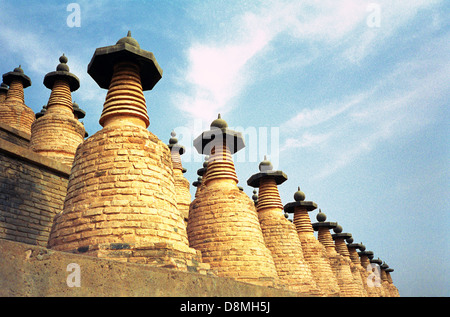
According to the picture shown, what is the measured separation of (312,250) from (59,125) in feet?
42.0

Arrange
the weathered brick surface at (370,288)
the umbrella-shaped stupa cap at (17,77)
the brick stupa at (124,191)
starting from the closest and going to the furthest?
the brick stupa at (124,191), the umbrella-shaped stupa cap at (17,77), the weathered brick surface at (370,288)

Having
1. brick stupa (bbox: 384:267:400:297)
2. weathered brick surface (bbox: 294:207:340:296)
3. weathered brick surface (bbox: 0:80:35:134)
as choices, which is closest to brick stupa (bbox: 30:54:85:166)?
weathered brick surface (bbox: 0:80:35:134)

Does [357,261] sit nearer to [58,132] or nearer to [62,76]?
[58,132]

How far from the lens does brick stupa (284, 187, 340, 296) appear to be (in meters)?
16.6

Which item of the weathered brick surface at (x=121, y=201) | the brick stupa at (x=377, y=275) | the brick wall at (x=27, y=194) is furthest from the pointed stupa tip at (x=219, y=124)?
the brick stupa at (x=377, y=275)

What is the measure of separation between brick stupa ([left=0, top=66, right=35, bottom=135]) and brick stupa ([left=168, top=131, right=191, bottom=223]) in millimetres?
7555

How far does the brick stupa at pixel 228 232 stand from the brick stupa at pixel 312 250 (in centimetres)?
695

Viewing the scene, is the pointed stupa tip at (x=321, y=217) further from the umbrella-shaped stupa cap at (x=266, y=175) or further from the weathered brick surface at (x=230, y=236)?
the weathered brick surface at (x=230, y=236)

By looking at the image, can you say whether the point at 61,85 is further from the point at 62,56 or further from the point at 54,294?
Answer: the point at 54,294

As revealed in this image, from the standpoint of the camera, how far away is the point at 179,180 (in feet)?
64.5

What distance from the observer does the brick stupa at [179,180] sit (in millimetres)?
18244

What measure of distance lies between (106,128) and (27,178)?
380 centimetres

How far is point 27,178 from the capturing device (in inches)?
372
